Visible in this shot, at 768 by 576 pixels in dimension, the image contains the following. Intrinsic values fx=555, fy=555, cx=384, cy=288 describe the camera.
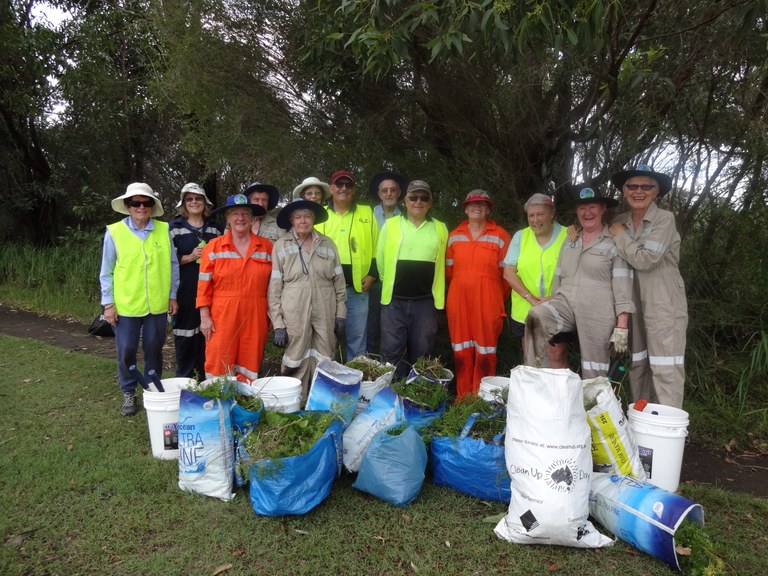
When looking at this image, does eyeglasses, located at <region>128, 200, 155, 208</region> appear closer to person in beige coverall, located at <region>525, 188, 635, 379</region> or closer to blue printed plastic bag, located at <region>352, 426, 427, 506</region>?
blue printed plastic bag, located at <region>352, 426, 427, 506</region>

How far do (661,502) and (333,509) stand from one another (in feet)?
5.75

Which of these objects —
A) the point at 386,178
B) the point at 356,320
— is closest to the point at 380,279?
the point at 356,320

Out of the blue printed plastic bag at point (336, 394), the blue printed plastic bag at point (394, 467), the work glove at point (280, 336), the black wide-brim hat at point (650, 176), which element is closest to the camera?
the blue printed plastic bag at point (394, 467)

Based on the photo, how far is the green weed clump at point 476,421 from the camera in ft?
→ 11.0

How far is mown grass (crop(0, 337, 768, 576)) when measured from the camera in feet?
9.04

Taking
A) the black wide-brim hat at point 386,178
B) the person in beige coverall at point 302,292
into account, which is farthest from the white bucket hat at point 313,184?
the person in beige coverall at point 302,292

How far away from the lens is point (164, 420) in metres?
3.81

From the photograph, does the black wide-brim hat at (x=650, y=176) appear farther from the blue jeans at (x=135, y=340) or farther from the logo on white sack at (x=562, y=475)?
the blue jeans at (x=135, y=340)

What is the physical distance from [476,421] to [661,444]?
108 centimetres

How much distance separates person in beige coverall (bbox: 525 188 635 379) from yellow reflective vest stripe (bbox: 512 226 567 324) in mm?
185

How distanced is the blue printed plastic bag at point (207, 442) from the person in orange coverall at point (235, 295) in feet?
3.59

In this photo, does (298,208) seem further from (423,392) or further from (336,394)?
(423,392)

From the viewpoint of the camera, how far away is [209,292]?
450cm

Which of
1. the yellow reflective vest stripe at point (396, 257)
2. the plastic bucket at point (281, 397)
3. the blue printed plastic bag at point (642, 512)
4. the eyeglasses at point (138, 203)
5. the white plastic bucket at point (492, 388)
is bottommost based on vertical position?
the blue printed plastic bag at point (642, 512)
